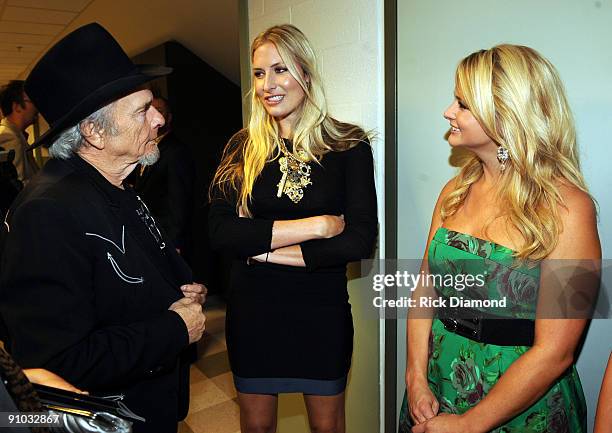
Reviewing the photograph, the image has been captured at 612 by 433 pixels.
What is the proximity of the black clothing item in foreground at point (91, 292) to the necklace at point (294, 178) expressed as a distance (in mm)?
494

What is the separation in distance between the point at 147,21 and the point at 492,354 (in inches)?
174

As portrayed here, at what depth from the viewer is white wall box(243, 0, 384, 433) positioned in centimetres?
190

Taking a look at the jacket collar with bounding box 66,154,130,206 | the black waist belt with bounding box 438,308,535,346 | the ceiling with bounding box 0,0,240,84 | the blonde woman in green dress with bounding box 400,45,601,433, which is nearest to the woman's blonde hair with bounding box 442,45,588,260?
the blonde woman in green dress with bounding box 400,45,601,433

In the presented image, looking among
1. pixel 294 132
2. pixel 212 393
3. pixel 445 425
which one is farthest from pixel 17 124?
pixel 445 425

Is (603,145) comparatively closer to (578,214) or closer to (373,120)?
(578,214)

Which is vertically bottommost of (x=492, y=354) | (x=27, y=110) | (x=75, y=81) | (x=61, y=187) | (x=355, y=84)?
(x=492, y=354)

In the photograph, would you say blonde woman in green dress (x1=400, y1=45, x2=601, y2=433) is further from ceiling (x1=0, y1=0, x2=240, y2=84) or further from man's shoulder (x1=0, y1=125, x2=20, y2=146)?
man's shoulder (x1=0, y1=125, x2=20, y2=146)

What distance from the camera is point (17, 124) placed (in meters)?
3.49

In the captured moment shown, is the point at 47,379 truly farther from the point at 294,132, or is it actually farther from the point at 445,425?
the point at 294,132

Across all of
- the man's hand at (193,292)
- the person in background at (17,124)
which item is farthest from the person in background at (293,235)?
the person in background at (17,124)

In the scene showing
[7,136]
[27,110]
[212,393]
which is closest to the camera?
[212,393]

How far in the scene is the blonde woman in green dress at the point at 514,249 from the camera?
1.16 metres

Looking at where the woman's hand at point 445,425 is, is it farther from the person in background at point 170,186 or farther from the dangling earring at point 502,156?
the person in background at point 170,186

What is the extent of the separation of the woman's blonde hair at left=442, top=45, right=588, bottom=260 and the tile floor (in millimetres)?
2145
